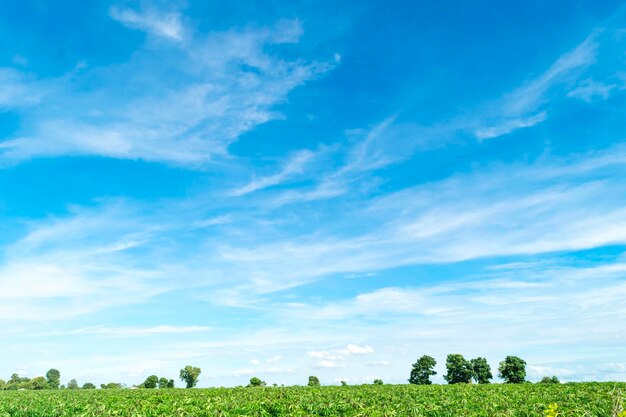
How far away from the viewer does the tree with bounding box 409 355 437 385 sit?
115938mm

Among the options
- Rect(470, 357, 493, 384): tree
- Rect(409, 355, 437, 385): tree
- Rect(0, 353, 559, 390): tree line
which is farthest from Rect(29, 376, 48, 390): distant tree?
Rect(470, 357, 493, 384): tree

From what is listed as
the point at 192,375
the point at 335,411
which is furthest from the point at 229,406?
the point at 192,375

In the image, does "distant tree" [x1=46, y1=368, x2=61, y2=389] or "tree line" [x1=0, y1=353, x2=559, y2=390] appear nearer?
"tree line" [x1=0, y1=353, x2=559, y2=390]

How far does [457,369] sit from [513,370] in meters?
13.6

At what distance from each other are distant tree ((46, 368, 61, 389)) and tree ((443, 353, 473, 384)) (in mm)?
146467

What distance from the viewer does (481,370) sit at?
110 metres

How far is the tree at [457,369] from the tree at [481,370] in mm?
1049

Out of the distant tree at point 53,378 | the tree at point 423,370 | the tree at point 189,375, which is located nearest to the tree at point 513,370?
the tree at point 423,370

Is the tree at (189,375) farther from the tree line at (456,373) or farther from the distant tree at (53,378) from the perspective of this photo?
the distant tree at (53,378)

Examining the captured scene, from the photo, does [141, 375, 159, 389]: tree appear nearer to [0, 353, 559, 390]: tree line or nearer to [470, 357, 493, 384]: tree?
[0, 353, 559, 390]: tree line

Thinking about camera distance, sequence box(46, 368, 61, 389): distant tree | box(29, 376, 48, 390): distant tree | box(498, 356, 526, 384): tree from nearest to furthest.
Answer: box(498, 356, 526, 384): tree, box(29, 376, 48, 390): distant tree, box(46, 368, 61, 389): distant tree

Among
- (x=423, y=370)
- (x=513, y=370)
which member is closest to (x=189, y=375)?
(x=423, y=370)

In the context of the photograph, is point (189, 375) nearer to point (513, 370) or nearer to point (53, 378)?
point (53, 378)

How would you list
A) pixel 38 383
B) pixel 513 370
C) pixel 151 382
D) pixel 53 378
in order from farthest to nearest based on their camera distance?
pixel 53 378 → pixel 38 383 → pixel 151 382 → pixel 513 370
